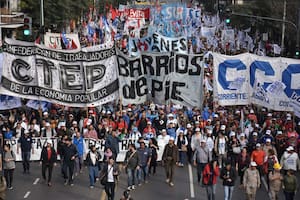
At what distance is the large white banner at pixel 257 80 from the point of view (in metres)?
19.7

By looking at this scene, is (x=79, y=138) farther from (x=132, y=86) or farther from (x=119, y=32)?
(x=119, y=32)

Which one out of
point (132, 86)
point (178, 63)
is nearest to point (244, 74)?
point (178, 63)

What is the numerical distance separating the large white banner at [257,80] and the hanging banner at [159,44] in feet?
15.7

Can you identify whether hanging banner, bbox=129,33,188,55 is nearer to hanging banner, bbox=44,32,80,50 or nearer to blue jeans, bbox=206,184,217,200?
hanging banner, bbox=44,32,80,50

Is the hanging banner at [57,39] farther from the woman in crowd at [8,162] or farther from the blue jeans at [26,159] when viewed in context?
the woman in crowd at [8,162]

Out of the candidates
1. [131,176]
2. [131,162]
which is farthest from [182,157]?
[131,162]

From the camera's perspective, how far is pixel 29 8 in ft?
185

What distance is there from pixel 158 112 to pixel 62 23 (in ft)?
117

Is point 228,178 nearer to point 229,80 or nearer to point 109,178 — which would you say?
point 109,178

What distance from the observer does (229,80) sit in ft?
64.6

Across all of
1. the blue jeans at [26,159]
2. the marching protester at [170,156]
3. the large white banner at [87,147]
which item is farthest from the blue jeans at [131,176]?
the blue jeans at [26,159]

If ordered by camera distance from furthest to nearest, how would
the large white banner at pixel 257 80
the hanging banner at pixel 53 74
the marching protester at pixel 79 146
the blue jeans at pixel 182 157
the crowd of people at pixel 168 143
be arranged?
1. the large white banner at pixel 257 80
2. the blue jeans at pixel 182 157
3. the hanging banner at pixel 53 74
4. the marching protester at pixel 79 146
5. the crowd of people at pixel 168 143

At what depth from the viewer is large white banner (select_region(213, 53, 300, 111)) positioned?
64.5 feet

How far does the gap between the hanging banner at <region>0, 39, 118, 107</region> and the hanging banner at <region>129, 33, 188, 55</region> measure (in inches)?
201
